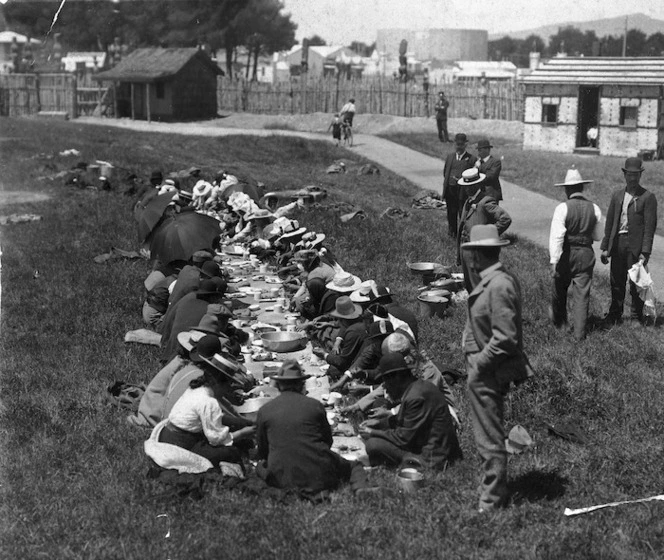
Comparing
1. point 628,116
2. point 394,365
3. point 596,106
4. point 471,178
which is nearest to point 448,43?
point 596,106

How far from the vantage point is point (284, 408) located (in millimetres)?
7406

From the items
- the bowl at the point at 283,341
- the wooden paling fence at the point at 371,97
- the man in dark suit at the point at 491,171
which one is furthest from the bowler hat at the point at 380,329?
the wooden paling fence at the point at 371,97

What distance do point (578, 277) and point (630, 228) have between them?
103 centimetres

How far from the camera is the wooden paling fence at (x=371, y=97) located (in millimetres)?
43219

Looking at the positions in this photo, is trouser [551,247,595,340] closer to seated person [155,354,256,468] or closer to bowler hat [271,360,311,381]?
bowler hat [271,360,311,381]

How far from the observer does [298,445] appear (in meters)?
7.27

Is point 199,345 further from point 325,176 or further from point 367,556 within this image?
point 325,176

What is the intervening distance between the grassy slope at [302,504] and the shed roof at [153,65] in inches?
1246

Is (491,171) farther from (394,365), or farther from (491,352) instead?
(491,352)

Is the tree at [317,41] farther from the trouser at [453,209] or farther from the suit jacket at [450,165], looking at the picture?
the suit jacket at [450,165]

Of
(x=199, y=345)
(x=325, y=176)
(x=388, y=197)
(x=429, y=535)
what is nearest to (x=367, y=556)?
(x=429, y=535)

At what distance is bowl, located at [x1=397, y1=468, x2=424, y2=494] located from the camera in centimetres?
731

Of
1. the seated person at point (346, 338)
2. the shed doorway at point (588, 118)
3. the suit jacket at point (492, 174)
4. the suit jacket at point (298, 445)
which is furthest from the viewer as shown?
the shed doorway at point (588, 118)

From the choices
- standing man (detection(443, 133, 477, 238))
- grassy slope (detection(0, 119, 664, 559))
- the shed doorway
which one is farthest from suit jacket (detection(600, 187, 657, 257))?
the shed doorway
